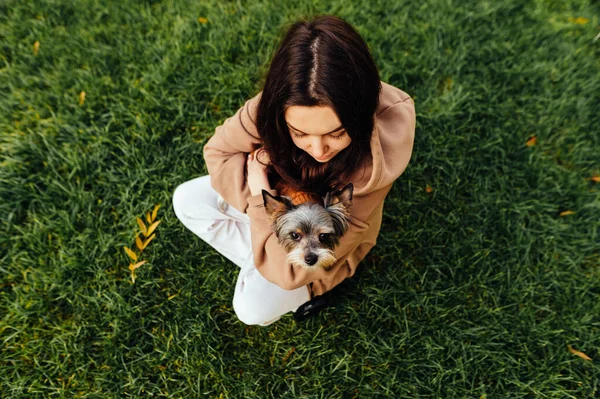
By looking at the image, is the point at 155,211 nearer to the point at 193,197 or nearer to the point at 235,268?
the point at 193,197

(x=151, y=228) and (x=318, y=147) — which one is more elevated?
(x=318, y=147)

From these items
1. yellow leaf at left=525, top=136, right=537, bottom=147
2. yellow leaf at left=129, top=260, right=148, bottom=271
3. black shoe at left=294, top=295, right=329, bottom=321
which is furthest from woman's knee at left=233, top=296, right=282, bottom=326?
yellow leaf at left=525, top=136, right=537, bottom=147

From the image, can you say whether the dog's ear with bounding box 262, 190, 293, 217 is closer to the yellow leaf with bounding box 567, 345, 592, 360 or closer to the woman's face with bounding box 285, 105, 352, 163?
the woman's face with bounding box 285, 105, 352, 163

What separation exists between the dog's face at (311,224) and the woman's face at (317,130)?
23cm

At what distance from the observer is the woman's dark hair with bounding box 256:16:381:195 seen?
1.82 m

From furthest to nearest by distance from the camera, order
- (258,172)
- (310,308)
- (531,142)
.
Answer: (531,142) < (310,308) < (258,172)

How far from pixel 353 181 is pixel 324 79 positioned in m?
0.63

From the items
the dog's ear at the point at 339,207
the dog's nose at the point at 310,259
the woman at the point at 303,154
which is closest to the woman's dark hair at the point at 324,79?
the woman at the point at 303,154

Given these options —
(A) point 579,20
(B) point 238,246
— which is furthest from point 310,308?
(A) point 579,20

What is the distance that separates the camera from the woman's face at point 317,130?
187 centimetres

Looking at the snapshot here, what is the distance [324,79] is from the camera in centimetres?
181

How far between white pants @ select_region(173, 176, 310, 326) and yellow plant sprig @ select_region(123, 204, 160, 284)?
292 mm

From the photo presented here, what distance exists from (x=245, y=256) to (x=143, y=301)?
2.89ft

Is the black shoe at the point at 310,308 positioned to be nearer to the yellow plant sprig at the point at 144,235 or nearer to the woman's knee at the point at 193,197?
the woman's knee at the point at 193,197
